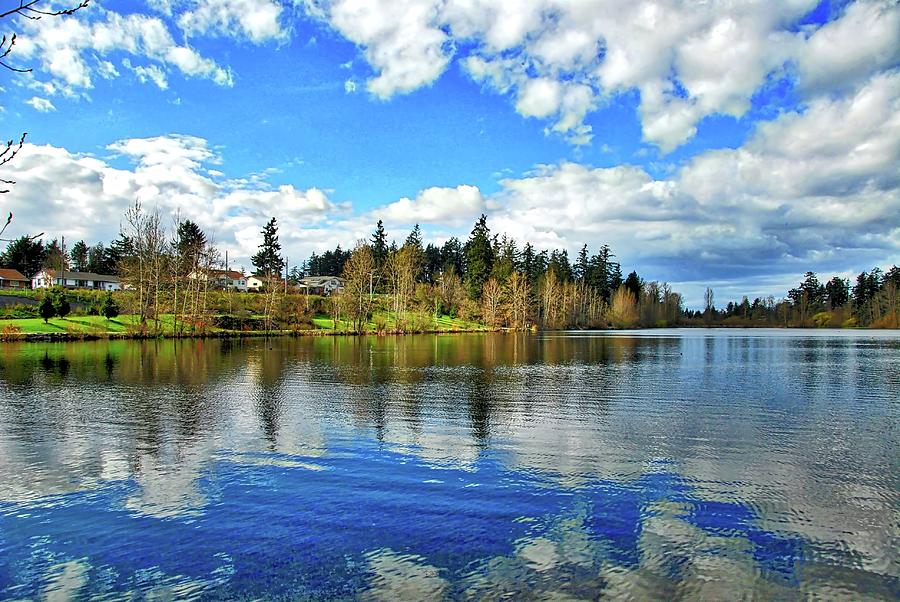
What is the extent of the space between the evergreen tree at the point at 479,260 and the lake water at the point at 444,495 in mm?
94921

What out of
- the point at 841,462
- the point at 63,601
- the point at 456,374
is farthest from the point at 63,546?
the point at 456,374

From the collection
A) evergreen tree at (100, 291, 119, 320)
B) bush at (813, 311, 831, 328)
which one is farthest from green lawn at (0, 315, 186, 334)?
bush at (813, 311, 831, 328)

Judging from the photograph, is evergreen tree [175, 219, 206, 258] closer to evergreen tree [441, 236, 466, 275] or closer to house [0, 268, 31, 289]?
house [0, 268, 31, 289]

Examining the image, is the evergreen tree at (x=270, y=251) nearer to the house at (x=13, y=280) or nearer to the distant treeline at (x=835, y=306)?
the house at (x=13, y=280)

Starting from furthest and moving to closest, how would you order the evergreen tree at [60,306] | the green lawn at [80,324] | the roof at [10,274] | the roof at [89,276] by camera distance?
the roof at [89,276]
the roof at [10,274]
the evergreen tree at [60,306]
the green lawn at [80,324]


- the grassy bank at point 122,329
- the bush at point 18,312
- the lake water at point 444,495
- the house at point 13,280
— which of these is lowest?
the lake water at point 444,495

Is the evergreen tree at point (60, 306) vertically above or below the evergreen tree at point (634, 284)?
below

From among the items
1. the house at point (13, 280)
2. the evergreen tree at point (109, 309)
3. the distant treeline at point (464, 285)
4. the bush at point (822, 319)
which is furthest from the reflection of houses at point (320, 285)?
the bush at point (822, 319)

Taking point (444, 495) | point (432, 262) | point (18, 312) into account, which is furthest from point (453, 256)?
point (444, 495)

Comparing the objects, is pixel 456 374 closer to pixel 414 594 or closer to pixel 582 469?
pixel 582 469

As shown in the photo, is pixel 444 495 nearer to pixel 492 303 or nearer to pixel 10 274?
pixel 492 303

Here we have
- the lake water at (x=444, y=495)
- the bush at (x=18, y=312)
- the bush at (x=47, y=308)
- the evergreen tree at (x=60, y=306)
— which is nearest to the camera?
the lake water at (x=444, y=495)

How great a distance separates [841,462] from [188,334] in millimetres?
63740

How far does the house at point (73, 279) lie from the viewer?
103 meters
